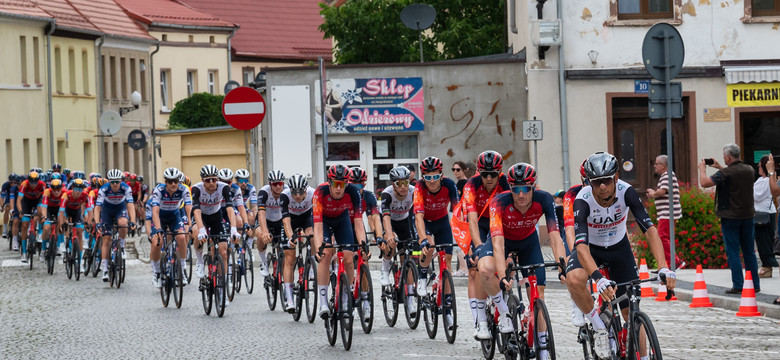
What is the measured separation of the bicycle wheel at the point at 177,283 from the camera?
1862cm

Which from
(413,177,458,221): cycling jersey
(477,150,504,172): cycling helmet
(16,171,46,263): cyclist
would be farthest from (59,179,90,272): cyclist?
(477,150,504,172): cycling helmet

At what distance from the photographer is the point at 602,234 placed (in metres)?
10.5

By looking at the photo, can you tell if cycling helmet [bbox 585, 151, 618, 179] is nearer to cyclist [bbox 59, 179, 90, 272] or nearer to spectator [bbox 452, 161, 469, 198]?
spectator [bbox 452, 161, 469, 198]

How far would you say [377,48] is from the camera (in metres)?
46.2

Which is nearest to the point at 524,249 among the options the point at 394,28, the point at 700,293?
the point at 700,293

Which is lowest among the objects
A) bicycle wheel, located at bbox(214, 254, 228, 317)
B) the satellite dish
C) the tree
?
bicycle wheel, located at bbox(214, 254, 228, 317)

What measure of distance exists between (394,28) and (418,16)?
10702mm

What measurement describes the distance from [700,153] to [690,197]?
8.38 m

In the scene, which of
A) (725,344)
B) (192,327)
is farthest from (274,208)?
(725,344)

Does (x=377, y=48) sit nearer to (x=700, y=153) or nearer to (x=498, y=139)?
(x=498, y=139)

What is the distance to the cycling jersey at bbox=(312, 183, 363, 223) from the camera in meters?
15.1

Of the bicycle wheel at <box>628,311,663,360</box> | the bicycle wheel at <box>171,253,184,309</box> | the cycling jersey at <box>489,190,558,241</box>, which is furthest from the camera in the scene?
the bicycle wheel at <box>171,253,184,309</box>

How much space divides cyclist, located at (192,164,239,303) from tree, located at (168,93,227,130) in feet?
148

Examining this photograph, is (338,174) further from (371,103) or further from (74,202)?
(371,103)
